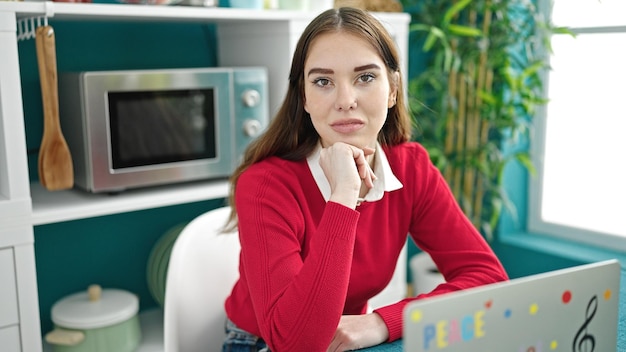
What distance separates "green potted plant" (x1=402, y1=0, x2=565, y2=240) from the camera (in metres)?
2.38

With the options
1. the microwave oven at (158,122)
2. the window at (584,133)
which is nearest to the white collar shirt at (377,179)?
the microwave oven at (158,122)

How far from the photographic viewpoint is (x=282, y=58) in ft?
6.63

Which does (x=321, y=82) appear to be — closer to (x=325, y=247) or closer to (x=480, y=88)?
(x=325, y=247)

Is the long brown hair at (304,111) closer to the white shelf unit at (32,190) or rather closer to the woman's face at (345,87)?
the woman's face at (345,87)

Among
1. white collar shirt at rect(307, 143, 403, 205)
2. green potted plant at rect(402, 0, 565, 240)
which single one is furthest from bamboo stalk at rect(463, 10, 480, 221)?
white collar shirt at rect(307, 143, 403, 205)

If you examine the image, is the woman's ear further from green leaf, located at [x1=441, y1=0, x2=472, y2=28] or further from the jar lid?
green leaf, located at [x1=441, y1=0, x2=472, y2=28]

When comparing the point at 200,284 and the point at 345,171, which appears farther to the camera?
the point at 200,284

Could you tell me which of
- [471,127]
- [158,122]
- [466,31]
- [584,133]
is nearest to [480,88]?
[471,127]

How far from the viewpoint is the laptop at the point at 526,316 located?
0.60 m

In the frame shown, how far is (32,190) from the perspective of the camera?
1.89 meters

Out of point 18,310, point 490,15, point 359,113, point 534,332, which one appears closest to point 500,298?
point 534,332

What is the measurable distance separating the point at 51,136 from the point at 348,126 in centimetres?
88

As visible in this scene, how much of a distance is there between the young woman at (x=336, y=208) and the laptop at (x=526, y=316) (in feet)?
1.20

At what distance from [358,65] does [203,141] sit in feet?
2.93
